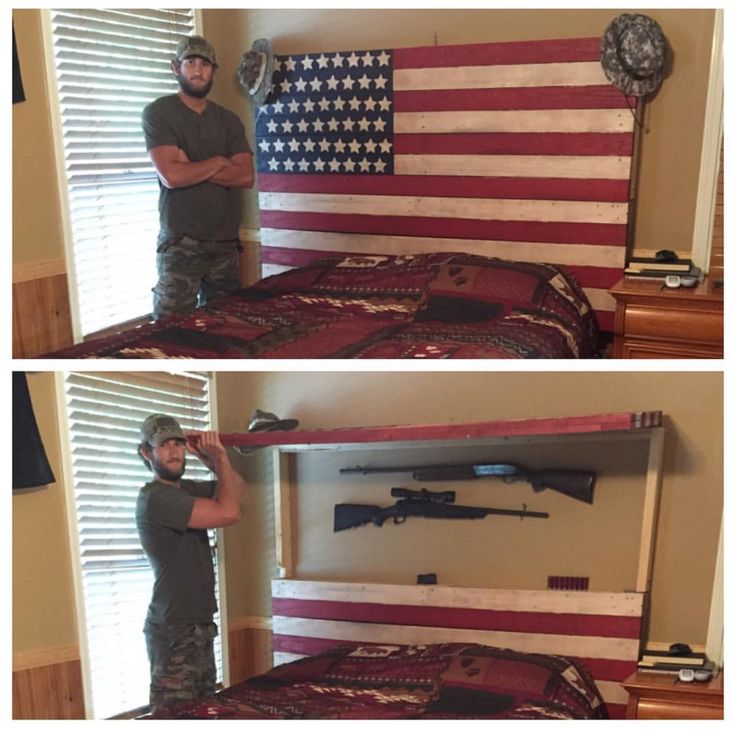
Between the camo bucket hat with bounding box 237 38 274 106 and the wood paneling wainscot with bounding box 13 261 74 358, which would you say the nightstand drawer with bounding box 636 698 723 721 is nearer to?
the wood paneling wainscot with bounding box 13 261 74 358

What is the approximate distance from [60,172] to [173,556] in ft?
3.79

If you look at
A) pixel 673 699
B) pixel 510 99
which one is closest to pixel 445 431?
pixel 673 699

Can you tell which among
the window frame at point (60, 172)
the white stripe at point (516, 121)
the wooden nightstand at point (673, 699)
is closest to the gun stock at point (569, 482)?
the wooden nightstand at point (673, 699)

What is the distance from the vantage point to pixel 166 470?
8.32 feet

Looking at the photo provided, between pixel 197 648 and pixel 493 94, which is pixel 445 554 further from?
pixel 493 94

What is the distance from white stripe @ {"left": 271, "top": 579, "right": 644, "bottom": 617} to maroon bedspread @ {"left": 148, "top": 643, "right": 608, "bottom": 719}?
131 millimetres

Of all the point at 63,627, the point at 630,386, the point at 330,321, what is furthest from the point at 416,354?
the point at 63,627

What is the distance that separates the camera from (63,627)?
2469 millimetres

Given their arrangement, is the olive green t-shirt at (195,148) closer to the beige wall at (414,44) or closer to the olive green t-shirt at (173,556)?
the beige wall at (414,44)

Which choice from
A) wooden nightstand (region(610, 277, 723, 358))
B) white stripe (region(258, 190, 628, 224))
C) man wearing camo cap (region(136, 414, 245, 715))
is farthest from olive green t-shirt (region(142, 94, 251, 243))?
wooden nightstand (region(610, 277, 723, 358))

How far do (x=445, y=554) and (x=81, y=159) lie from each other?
1618mm

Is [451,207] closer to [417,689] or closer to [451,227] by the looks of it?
[451,227]

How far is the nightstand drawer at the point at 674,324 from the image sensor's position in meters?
2.59

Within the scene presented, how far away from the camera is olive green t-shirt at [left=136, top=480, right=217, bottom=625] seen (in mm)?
2490
